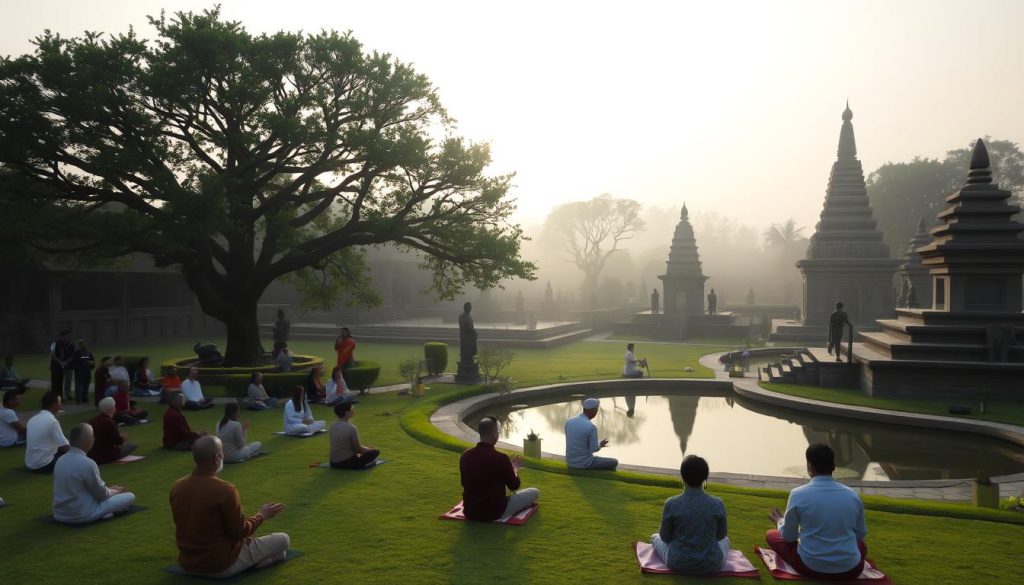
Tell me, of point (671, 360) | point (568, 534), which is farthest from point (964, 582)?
point (671, 360)

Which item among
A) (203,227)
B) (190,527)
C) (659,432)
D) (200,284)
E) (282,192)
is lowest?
(659,432)

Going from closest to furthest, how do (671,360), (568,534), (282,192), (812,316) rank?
(568,534) < (282,192) < (671,360) < (812,316)

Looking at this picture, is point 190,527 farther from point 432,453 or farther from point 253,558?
point 432,453

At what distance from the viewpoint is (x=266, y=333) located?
132 feet

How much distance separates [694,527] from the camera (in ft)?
21.7

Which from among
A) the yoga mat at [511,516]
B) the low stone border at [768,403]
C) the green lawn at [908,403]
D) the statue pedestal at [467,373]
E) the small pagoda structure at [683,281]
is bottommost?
the low stone border at [768,403]

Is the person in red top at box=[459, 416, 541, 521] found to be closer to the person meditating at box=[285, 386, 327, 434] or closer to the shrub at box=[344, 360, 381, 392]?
the person meditating at box=[285, 386, 327, 434]

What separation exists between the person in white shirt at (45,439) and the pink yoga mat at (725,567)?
8.81 meters

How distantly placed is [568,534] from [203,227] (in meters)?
13.6

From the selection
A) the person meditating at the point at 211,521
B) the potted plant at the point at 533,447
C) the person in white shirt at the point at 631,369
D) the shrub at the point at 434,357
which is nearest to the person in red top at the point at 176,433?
the potted plant at the point at 533,447

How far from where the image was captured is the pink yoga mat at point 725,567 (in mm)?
6758

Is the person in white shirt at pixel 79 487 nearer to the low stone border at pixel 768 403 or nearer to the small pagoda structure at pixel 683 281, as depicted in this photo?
the low stone border at pixel 768 403

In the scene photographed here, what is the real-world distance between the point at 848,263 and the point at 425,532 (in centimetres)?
3746

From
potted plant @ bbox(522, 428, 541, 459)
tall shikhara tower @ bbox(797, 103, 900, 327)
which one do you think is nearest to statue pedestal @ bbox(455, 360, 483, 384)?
potted plant @ bbox(522, 428, 541, 459)
